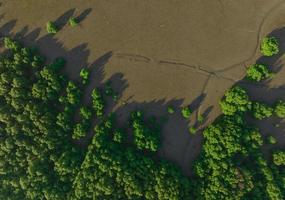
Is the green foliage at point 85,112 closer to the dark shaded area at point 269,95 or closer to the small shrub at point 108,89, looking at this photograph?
the small shrub at point 108,89

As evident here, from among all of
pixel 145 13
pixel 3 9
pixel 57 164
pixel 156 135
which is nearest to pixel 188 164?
pixel 156 135

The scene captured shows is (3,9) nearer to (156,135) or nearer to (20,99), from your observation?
(20,99)

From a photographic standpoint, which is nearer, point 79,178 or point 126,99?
point 79,178

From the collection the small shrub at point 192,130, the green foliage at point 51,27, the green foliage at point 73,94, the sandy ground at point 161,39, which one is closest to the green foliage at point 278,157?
the sandy ground at point 161,39

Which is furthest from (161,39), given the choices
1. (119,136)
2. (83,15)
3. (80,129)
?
(80,129)

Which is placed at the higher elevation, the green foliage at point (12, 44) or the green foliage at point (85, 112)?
the green foliage at point (12, 44)

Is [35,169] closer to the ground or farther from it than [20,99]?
closer to the ground
